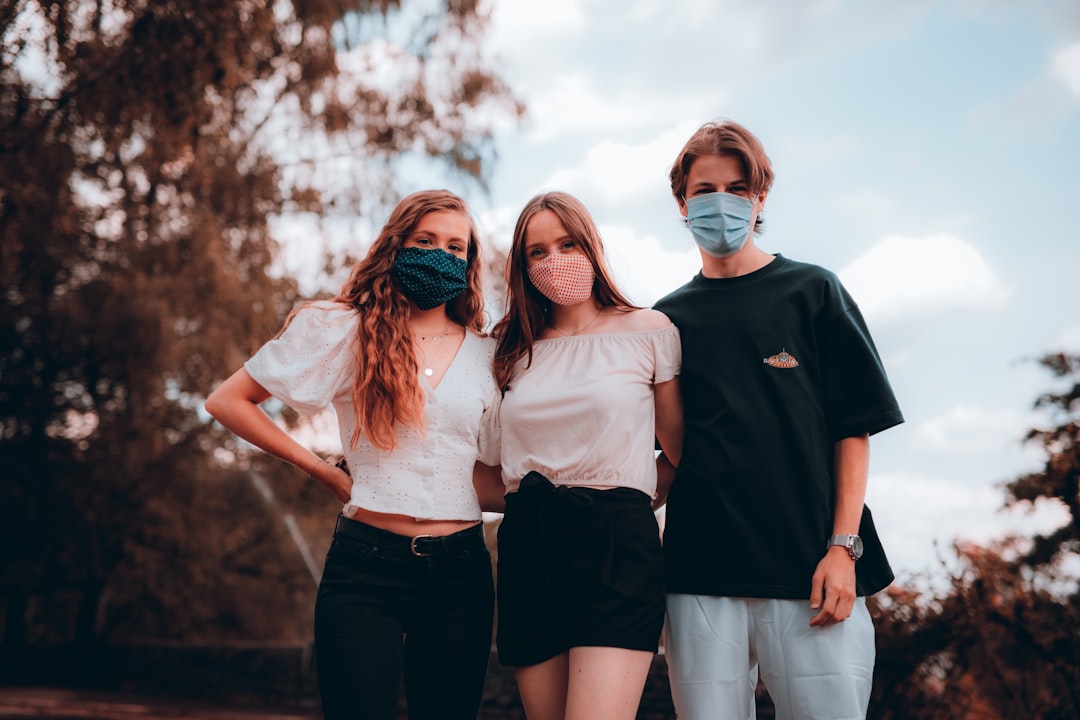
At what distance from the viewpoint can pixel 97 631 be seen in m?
15.7

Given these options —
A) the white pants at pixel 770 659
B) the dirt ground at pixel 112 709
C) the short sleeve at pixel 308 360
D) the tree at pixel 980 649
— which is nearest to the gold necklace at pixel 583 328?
the short sleeve at pixel 308 360

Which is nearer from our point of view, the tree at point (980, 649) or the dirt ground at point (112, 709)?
the tree at point (980, 649)

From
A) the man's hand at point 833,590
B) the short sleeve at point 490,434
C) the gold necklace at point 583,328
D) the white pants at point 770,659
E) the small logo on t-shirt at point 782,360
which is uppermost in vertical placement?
the gold necklace at point 583,328

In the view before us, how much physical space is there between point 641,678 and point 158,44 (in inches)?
210

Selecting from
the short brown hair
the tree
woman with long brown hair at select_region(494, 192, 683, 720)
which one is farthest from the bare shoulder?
the tree

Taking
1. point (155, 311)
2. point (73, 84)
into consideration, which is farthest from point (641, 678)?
point (155, 311)

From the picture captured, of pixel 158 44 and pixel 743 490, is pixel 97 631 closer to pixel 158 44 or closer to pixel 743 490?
pixel 158 44

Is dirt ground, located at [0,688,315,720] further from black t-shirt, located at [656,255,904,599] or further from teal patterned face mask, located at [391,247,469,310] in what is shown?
black t-shirt, located at [656,255,904,599]

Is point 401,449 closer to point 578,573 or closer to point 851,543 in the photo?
point 578,573

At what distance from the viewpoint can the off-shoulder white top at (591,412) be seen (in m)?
2.45

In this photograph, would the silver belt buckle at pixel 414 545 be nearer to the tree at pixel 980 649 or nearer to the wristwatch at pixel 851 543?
the wristwatch at pixel 851 543

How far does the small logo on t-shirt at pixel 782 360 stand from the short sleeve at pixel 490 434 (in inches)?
29.0

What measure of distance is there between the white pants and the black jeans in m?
0.51

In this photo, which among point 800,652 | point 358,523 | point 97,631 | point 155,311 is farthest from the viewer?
point 97,631
